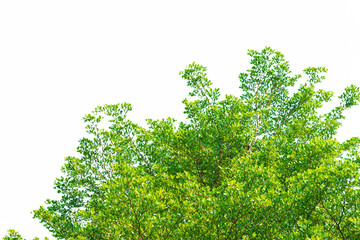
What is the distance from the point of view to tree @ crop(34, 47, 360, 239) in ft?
29.2

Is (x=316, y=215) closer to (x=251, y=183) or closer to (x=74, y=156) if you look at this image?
(x=251, y=183)

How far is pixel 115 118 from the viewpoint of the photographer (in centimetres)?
1527

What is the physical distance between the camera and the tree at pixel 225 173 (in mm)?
8898

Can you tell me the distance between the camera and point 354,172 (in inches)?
337

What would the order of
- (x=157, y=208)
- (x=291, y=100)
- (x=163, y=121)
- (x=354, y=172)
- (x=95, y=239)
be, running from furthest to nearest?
(x=291, y=100) → (x=163, y=121) → (x=95, y=239) → (x=157, y=208) → (x=354, y=172)

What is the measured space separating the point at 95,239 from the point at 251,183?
6.15 m

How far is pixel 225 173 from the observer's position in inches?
468

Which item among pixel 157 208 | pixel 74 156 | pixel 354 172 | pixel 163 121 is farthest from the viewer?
pixel 74 156

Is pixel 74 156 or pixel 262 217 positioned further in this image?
pixel 74 156

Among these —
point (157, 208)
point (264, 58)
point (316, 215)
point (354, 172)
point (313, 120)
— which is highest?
point (264, 58)

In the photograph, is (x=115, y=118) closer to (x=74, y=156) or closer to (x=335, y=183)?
(x=74, y=156)

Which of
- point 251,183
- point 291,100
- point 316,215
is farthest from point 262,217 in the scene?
point 291,100

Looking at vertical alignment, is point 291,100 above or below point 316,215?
above

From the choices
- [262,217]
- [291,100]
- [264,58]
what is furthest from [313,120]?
[262,217]
